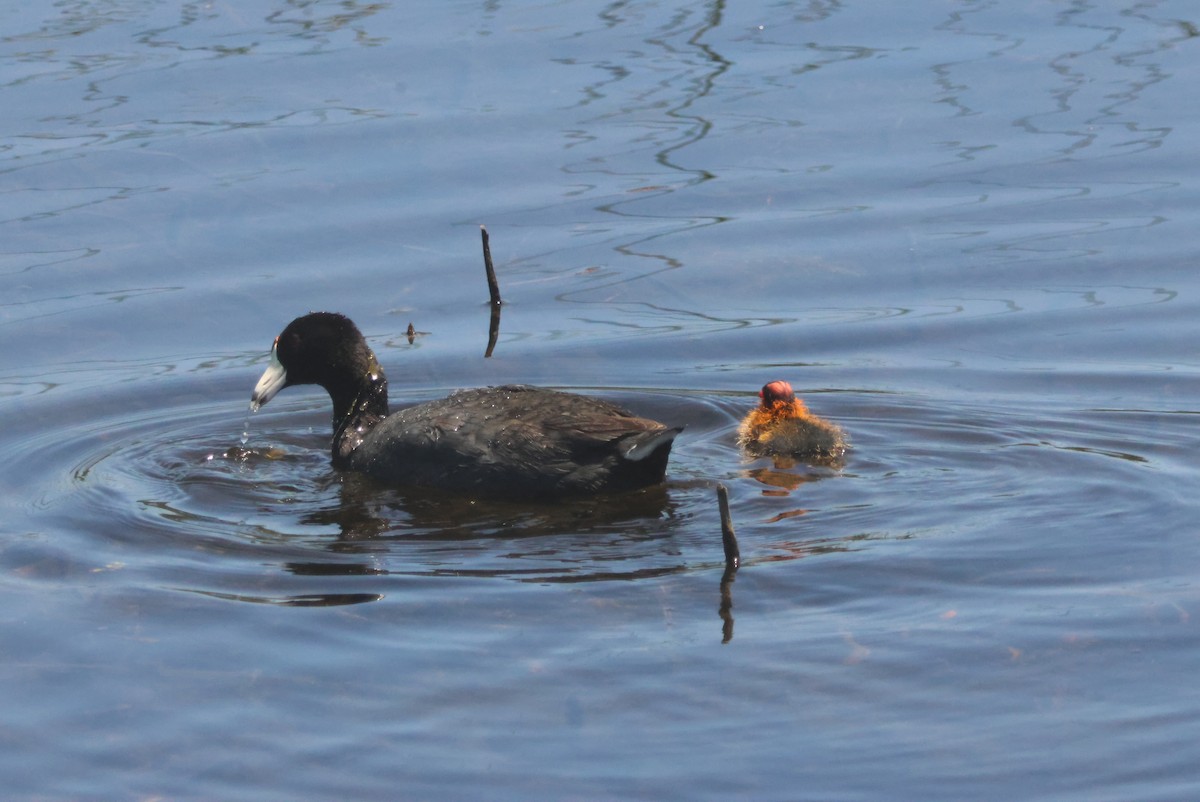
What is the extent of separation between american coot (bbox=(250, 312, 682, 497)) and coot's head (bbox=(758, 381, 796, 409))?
64cm

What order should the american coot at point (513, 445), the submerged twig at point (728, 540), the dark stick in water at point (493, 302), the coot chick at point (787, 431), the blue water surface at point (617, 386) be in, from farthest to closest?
the dark stick in water at point (493, 302)
the coot chick at point (787, 431)
the american coot at point (513, 445)
the submerged twig at point (728, 540)
the blue water surface at point (617, 386)

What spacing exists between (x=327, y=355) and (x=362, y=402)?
26 cm

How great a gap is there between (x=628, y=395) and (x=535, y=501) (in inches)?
50.5

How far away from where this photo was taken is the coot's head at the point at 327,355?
7.59 metres

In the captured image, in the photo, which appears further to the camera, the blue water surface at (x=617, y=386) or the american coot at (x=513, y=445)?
the american coot at (x=513, y=445)

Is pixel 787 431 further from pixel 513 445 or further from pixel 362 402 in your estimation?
pixel 362 402

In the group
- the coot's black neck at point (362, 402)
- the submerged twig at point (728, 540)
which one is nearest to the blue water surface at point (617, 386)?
the submerged twig at point (728, 540)

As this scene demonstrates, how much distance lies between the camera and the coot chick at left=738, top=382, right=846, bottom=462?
686 cm

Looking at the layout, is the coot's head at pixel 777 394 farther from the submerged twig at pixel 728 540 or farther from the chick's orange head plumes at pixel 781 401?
the submerged twig at pixel 728 540

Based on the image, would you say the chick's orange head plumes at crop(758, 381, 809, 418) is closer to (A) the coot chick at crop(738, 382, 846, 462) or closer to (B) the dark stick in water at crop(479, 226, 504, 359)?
(A) the coot chick at crop(738, 382, 846, 462)

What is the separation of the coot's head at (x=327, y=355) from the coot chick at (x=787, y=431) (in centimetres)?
167

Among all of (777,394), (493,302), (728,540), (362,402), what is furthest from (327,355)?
(728,540)

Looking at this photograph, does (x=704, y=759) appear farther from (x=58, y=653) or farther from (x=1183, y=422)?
(x=1183, y=422)

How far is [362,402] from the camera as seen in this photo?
7.59 m
